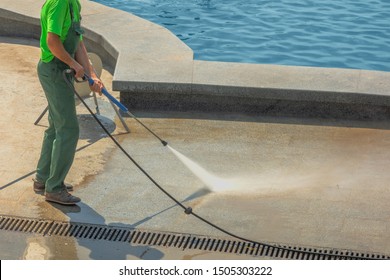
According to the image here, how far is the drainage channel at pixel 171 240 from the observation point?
23.9ft

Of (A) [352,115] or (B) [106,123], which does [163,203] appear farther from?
(A) [352,115]

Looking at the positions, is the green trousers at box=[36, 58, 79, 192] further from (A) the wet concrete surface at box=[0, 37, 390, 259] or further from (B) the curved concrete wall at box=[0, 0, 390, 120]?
(B) the curved concrete wall at box=[0, 0, 390, 120]

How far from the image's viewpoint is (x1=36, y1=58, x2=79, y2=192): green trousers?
7.64 metres

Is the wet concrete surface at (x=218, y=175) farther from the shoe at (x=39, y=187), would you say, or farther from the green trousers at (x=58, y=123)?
the green trousers at (x=58, y=123)

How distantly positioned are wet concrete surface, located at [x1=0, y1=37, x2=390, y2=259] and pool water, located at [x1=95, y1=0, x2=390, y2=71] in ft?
11.9

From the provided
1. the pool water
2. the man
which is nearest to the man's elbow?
the man

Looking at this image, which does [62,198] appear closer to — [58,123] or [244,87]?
[58,123]

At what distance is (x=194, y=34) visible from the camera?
1426 cm

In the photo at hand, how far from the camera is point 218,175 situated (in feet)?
28.3

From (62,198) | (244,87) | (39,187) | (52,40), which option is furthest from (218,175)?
(52,40)

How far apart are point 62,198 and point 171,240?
3.50ft

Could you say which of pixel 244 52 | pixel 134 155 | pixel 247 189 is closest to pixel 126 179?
pixel 134 155

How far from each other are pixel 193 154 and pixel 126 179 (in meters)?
0.80

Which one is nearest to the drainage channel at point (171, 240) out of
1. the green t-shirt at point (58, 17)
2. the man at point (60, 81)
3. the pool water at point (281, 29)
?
the man at point (60, 81)
